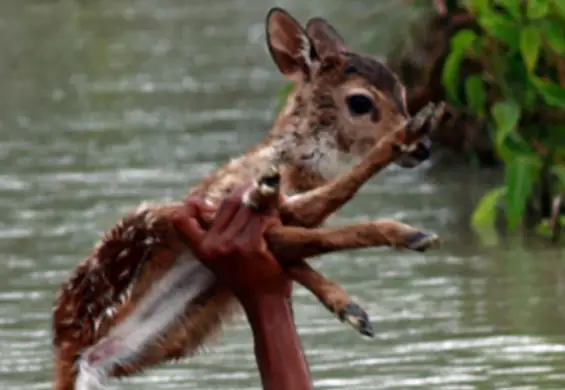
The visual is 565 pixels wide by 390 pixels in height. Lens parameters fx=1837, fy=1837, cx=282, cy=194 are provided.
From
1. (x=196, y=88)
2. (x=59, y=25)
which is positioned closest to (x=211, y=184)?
(x=196, y=88)

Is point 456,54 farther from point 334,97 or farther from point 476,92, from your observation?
point 334,97

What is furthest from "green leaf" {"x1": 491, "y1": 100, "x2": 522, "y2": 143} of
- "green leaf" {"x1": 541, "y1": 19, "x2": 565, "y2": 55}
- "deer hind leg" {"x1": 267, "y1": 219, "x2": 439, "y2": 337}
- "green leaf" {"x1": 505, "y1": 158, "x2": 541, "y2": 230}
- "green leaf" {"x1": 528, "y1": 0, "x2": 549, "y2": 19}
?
"deer hind leg" {"x1": 267, "y1": 219, "x2": 439, "y2": 337}

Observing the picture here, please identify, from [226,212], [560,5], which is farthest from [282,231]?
[560,5]

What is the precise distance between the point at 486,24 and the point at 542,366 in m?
2.41

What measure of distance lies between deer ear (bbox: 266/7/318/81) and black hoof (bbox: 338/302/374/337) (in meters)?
2.11

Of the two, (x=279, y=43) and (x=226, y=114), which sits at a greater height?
(x=279, y=43)

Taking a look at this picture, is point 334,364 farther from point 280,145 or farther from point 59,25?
point 59,25

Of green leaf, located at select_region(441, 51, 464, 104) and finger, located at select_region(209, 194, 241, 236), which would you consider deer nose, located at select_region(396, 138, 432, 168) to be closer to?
finger, located at select_region(209, 194, 241, 236)

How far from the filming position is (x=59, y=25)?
20766mm

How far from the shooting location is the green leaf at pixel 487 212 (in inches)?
406

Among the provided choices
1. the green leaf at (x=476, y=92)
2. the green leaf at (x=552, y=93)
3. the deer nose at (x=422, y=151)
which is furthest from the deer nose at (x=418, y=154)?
the green leaf at (x=476, y=92)

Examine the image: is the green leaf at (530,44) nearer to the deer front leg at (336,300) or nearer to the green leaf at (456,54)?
the green leaf at (456,54)

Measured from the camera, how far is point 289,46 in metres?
7.07

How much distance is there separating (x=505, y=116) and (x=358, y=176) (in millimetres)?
4485
